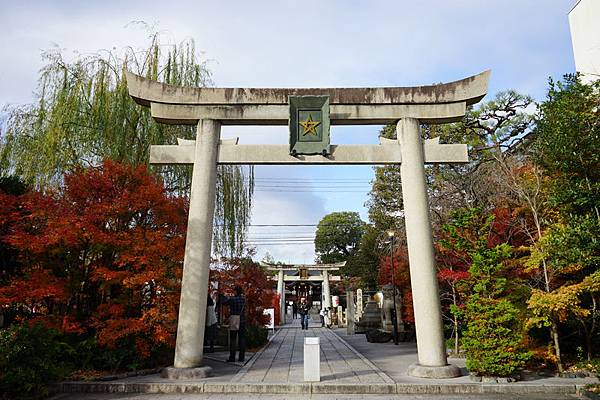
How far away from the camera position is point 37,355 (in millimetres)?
7008

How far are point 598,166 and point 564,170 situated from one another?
24.1 inches

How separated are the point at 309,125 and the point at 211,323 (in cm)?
600

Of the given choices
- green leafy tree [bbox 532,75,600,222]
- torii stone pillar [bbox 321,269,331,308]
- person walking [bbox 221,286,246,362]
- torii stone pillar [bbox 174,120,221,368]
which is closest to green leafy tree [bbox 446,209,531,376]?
green leafy tree [bbox 532,75,600,222]

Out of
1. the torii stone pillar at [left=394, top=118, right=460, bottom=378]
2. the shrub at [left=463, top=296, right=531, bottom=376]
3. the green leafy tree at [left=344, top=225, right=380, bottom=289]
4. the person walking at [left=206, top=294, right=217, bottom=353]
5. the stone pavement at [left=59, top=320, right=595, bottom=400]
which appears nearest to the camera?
the stone pavement at [left=59, top=320, right=595, bottom=400]

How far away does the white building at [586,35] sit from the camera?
14555mm

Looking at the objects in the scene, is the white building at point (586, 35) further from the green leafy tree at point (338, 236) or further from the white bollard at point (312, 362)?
the green leafy tree at point (338, 236)

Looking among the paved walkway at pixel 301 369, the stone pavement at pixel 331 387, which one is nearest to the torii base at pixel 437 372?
the stone pavement at pixel 331 387

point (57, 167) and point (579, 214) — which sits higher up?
point (57, 167)

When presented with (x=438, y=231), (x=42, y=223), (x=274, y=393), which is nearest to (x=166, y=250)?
(x=42, y=223)

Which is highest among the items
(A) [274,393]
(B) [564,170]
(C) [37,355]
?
(B) [564,170]

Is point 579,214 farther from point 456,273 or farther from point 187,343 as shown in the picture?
point 187,343

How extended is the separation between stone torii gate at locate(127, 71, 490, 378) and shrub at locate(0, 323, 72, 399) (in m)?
2.99

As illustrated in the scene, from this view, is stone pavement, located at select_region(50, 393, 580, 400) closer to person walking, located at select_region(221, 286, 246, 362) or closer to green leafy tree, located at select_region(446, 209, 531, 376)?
green leafy tree, located at select_region(446, 209, 531, 376)

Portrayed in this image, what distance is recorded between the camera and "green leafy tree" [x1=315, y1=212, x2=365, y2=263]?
53.2 metres
